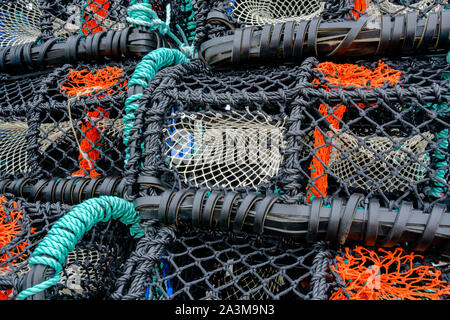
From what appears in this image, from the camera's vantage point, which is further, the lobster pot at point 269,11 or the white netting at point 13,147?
the white netting at point 13,147

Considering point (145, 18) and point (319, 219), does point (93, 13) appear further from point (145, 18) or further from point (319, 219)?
point (319, 219)

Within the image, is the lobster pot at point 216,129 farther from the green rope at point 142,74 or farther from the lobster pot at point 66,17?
the lobster pot at point 66,17

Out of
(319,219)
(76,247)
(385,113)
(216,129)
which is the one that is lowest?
(76,247)

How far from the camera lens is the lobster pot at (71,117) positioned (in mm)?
1291

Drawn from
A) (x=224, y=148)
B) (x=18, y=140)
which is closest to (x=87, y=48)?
(x=18, y=140)

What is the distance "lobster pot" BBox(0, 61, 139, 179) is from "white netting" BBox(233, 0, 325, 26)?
455mm

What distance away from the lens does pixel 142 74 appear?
4.07ft

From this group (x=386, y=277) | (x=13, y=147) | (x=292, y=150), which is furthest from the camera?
(x=13, y=147)

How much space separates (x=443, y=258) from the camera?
0.90 metres

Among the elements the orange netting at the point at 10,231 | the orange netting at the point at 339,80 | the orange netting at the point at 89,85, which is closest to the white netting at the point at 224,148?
the orange netting at the point at 339,80

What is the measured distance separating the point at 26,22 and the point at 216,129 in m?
1.17
